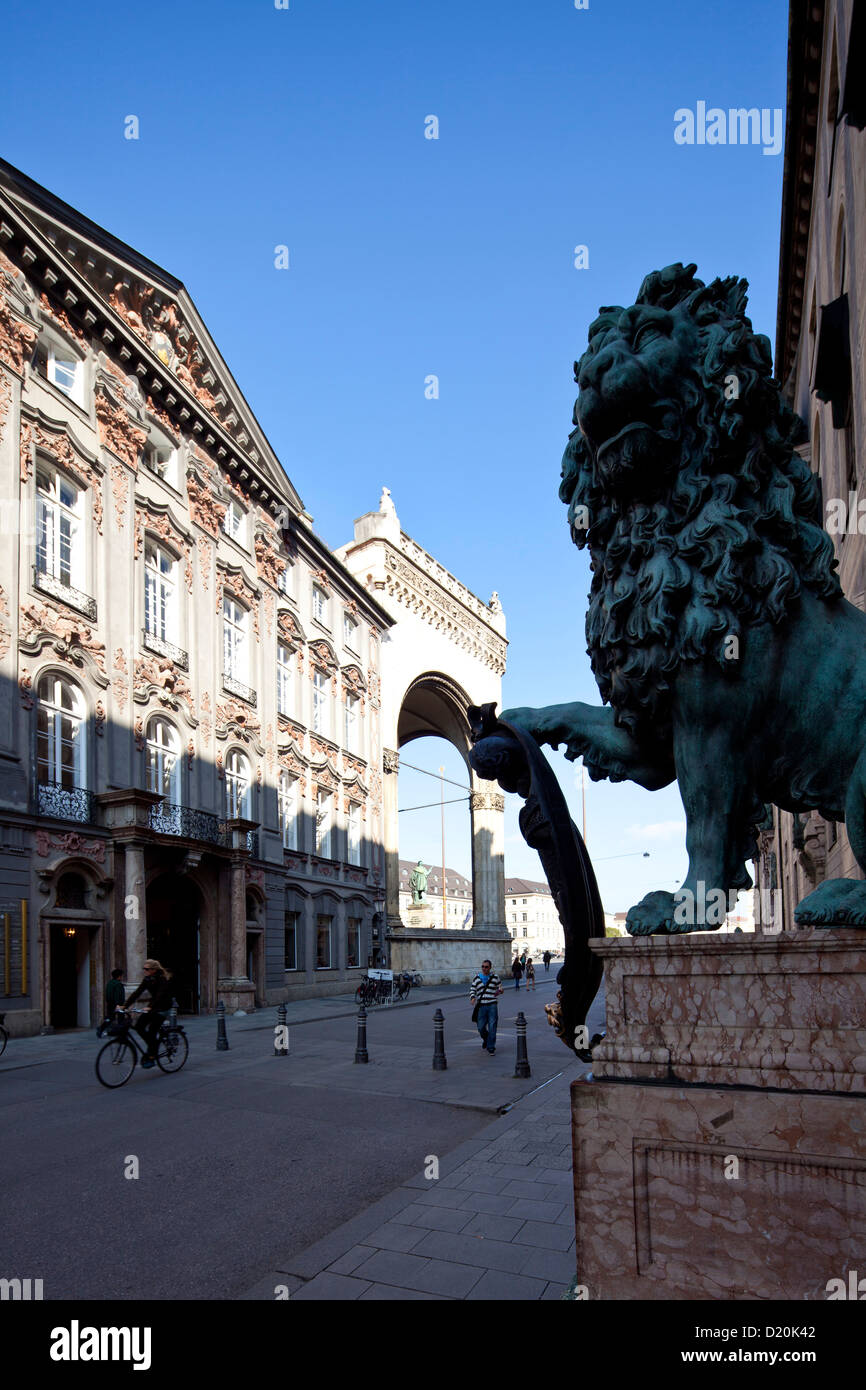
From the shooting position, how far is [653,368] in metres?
2.76

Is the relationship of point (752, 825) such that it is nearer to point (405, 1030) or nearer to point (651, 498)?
point (651, 498)

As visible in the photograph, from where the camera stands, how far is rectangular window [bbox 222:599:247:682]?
1113 inches

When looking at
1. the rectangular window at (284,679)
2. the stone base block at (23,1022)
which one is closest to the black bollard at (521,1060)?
the stone base block at (23,1022)

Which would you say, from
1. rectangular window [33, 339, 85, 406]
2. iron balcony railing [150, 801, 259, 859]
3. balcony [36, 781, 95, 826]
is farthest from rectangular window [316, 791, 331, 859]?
rectangular window [33, 339, 85, 406]

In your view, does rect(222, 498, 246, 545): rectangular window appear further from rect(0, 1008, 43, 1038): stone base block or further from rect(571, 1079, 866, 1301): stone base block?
rect(571, 1079, 866, 1301): stone base block

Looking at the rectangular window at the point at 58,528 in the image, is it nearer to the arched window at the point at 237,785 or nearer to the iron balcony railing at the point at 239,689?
the iron balcony railing at the point at 239,689

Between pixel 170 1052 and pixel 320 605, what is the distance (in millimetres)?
25167

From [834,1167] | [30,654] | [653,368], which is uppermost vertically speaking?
[30,654]

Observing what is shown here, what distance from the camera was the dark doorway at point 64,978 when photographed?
63.5 feet

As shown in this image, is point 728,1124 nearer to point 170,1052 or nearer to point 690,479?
point 690,479

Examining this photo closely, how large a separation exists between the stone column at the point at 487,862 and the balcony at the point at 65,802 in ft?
101

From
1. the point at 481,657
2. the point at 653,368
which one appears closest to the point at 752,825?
the point at 653,368

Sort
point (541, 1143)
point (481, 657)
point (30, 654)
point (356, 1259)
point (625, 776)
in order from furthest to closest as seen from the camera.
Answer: point (481, 657), point (30, 654), point (541, 1143), point (356, 1259), point (625, 776)

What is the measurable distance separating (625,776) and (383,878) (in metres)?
37.4
